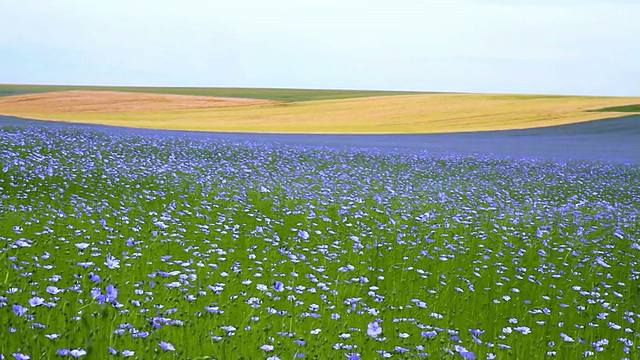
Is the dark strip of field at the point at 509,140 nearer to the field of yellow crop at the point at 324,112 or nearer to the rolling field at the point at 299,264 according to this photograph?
the field of yellow crop at the point at 324,112

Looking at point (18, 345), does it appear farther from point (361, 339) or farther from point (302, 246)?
point (302, 246)

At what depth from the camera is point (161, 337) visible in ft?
15.2

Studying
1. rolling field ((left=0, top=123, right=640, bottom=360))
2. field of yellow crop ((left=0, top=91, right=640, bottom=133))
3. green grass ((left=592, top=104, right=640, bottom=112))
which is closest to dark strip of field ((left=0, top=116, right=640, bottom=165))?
field of yellow crop ((left=0, top=91, right=640, bottom=133))

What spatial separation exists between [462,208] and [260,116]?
3488cm

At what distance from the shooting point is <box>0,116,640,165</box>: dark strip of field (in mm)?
27453

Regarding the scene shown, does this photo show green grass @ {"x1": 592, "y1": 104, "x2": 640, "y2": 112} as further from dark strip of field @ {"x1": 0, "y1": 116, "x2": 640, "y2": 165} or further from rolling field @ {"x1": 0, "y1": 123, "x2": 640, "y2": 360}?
rolling field @ {"x1": 0, "y1": 123, "x2": 640, "y2": 360}

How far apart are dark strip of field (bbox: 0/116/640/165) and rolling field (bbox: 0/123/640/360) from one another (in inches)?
458

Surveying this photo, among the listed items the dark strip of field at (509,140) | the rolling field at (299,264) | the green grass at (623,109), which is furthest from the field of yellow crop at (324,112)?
the rolling field at (299,264)

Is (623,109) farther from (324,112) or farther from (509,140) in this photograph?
(324,112)

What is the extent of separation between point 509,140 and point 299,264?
28.8 m

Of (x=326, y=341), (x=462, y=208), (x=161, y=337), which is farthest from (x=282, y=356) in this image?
(x=462, y=208)

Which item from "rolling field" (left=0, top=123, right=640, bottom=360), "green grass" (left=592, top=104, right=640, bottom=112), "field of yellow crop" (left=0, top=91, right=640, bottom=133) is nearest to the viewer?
"rolling field" (left=0, top=123, right=640, bottom=360)

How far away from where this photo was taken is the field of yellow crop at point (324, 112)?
131ft

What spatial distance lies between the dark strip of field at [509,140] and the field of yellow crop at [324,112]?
2.44m
